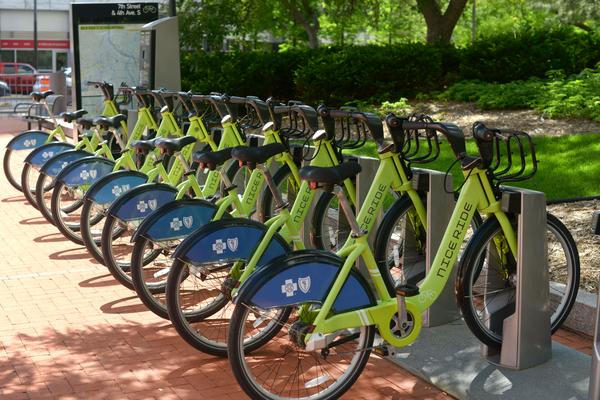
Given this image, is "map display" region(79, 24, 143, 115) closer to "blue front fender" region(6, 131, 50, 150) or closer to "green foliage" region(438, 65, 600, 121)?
"blue front fender" region(6, 131, 50, 150)

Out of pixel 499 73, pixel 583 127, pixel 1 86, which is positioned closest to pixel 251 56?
pixel 499 73

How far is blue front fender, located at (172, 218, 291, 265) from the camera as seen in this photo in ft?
17.4

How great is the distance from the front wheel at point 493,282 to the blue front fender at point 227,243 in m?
1.04

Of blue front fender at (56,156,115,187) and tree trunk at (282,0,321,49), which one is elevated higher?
tree trunk at (282,0,321,49)

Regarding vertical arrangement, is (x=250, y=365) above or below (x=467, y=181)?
below

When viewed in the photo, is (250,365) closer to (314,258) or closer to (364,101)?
(314,258)

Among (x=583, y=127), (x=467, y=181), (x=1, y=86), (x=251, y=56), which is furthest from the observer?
(x=1, y=86)

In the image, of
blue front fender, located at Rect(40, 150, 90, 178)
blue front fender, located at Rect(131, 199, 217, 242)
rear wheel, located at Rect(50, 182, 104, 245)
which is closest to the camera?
blue front fender, located at Rect(131, 199, 217, 242)

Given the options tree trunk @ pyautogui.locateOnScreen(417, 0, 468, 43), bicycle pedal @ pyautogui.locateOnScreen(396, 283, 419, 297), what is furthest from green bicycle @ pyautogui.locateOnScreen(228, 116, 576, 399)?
tree trunk @ pyautogui.locateOnScreen(417, 0, 468, 43)

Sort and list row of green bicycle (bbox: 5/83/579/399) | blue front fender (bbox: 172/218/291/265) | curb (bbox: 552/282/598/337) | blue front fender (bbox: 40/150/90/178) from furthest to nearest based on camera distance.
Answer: blue front fender (bbox: 40/150/90/178) → curb (bbox: 552/282/598/337) → blue front fender (bbox: 172/218/291/265) → row of green bicycle (bbox: 5/83/579/399)

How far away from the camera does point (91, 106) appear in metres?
13.7

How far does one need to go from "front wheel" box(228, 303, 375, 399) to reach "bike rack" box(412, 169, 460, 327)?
1015 mm

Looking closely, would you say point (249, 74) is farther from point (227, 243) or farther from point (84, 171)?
point (227, 243)

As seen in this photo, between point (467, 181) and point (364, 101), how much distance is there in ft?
42.1
